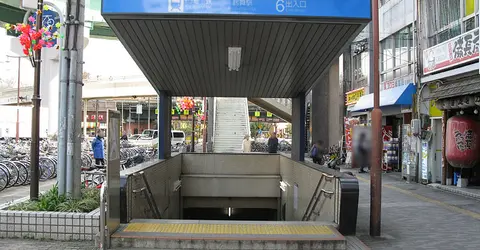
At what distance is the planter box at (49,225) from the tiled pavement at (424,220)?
3.94 m

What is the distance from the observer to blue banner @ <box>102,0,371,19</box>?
513cm

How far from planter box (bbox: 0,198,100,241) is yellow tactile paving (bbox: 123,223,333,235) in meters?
0.60

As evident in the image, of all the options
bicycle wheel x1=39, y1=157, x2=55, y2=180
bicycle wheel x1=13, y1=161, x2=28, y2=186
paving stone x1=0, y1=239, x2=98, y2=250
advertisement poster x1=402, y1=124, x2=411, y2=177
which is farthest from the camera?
advertisement poster x1=402, y1=124, x2=411, y2=177

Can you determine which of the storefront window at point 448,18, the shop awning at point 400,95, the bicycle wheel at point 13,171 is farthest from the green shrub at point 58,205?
the shop awning at point 400,95

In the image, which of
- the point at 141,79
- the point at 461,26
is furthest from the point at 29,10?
the point at 141,79

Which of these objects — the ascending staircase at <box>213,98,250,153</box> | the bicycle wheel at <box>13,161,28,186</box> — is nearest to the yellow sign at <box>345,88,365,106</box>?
the ascending staircase at <box>213,98,250,153</box>

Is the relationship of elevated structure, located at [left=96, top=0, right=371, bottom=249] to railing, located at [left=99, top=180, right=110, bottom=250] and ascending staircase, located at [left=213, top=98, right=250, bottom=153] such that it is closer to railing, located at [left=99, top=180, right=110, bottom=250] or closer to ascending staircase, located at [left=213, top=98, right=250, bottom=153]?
railing, located at [left=99, top=180, right=110, bottom=250]

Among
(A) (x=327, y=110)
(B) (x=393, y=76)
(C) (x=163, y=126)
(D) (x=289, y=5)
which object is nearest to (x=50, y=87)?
(A) (x=327, y=110)

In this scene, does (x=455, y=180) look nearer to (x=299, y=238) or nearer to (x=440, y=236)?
(x=440, y=236)

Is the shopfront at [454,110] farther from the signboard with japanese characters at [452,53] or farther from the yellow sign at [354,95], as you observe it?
the yellow sign at [354,95]

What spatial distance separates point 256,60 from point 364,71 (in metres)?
14.6

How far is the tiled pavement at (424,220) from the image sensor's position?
20.4 ft

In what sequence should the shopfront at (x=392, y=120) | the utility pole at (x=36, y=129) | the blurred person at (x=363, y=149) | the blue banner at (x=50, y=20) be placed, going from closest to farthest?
the utility pole at (x=36, y=129) < the blue banner at (x=50, y=20) < the blurred person at (x=363, y=149) < the shopfront at (x=392, y=120)

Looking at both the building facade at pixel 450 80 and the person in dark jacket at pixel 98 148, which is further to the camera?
the person in dark jacket at pixel 98 148
